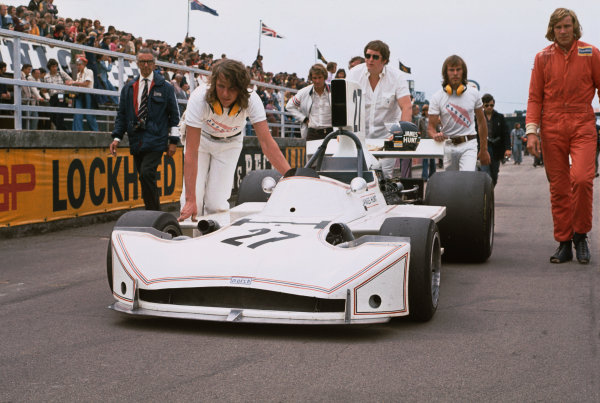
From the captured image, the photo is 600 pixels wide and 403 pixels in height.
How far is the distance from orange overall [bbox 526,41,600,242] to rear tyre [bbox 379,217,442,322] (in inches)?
102

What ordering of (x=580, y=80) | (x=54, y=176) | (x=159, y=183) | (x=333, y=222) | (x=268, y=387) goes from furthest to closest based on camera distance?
(x=159, y=183) → (x=54, y=176) → (x=580, y=80) → (x=333, y=222) → (x=268, y=387)

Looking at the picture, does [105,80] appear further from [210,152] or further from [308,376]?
[308,376]

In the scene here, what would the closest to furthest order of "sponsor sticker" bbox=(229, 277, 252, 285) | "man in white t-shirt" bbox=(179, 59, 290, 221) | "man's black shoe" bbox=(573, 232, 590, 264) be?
1. "sponsor sticker" bbox=(229, 277, 252, 285)
2. "man in white t-shirt" bbox=(179, 59, 290, 221)
3. "man's black shoe" bbox=(573, 232, 590, 264)

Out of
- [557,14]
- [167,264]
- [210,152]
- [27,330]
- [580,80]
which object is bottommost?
[27,330]

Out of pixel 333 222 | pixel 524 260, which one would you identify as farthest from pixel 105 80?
pixel 333 222

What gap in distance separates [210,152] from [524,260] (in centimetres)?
293

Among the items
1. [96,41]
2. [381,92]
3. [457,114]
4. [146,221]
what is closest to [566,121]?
[457,114]

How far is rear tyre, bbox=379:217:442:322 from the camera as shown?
4.82 m

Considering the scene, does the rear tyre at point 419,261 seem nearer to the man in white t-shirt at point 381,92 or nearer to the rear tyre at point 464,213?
the rear tyre at point 464,213

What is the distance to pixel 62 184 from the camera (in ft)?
32.8

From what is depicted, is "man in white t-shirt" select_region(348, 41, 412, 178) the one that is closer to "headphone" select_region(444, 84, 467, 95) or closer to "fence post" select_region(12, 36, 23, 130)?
"headphone" select_region(444, 84, 467, 95)

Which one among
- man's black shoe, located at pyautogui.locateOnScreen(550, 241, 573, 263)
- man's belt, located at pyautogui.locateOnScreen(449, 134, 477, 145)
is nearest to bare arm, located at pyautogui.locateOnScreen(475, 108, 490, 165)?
man's belt, located at pyautogui.locateOnScreen(449, 134, 477, 145)

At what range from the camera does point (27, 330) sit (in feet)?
15.6

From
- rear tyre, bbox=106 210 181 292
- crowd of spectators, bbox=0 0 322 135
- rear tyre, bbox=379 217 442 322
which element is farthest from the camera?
crowd of spectators, bbox=0 0 322 135
